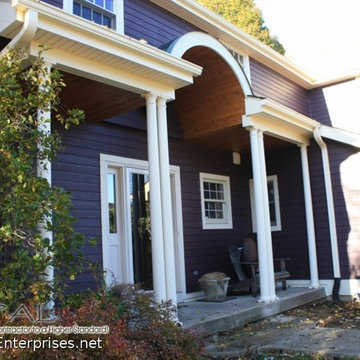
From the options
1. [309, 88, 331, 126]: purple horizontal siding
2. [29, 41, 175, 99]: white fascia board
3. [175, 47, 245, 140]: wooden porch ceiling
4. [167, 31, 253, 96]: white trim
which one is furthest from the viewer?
[309, 88, 331, 126]: purple horizontal siding

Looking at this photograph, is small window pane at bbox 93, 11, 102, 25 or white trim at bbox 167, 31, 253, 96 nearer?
white trim at bbox 167, 31, 253, 96

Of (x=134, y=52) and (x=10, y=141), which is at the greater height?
(x=134, y=52)

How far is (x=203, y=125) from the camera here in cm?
805

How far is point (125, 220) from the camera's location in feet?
22.5

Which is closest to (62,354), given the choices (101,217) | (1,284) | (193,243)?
(1,284)

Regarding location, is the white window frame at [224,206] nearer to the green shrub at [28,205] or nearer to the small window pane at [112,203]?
the small window pane at [112,203]

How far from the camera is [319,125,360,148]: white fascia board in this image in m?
8.66

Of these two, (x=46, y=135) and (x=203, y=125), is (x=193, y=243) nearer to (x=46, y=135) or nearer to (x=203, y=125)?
(x=203, y=125)

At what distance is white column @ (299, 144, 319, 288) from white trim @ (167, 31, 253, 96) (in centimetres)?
233

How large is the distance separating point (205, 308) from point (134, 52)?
12.3 ft

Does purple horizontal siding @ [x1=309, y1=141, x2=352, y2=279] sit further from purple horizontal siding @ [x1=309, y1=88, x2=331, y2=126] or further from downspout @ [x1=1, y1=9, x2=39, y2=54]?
downspout @ [x1=1, y1=9, x2=39, y2=54]

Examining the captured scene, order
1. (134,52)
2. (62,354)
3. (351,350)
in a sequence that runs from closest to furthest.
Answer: (62,354), (351,350), (134,52)

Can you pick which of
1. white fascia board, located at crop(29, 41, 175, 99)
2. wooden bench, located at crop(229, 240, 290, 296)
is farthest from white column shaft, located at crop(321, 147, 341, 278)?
white fascia board, located at crop(29, 41, 175, 99)

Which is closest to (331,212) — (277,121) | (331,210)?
(331,210)
